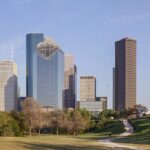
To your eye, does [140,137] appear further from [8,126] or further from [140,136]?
[8,126]

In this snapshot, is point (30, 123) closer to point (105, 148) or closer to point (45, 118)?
point (45, 118)

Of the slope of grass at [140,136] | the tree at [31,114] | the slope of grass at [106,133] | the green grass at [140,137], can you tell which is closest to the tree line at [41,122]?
the tree at [31,114]

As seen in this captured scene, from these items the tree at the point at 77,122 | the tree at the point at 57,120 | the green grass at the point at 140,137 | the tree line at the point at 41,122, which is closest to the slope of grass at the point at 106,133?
the tree at the point at 77,122

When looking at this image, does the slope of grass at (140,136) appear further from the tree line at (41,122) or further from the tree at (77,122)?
the tree line at (41,122)

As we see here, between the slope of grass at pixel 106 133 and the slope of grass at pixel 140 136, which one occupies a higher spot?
the slope of grass at pixel 140 136

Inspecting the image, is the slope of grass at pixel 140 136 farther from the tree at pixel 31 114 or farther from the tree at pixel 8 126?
the tree at pixel 8 126

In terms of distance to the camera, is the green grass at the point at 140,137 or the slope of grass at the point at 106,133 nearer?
the green grass at the point at 140,137

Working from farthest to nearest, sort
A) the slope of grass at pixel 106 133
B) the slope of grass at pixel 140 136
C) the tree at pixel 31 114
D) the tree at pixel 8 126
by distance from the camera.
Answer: the tree at pixel 31 114, the tree at pixel 8 126, the slope of grass at pixel 106 133, the slope of grass at pixel 140 136

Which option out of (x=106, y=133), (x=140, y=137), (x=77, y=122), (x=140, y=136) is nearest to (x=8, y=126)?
(x=106, y=133)

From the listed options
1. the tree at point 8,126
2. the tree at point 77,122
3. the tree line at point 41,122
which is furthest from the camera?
the tree at point 77,122

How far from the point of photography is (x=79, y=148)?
60406 mm

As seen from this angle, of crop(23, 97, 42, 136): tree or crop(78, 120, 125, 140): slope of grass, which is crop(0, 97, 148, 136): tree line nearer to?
crop(23, 97, 42, 136): tree

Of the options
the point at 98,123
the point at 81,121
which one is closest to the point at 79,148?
the point at 81,121

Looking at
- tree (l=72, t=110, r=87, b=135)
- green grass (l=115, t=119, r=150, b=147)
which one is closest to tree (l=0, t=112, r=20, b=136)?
tree (l=72, t=110, r=87, b=135)
